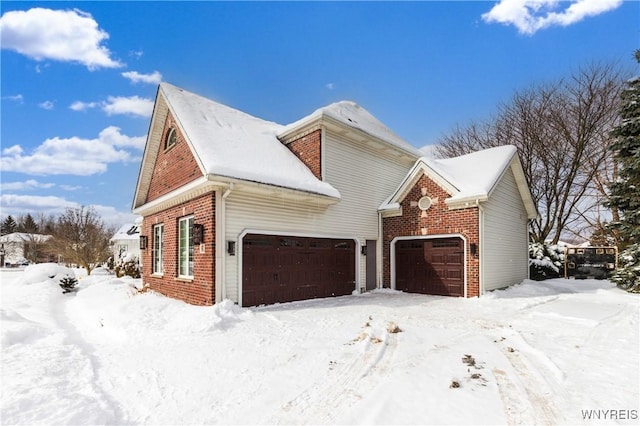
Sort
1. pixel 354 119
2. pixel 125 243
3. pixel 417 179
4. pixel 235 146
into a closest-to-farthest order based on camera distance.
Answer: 1. pixel 235 146
2. pixel 417 179
3. pixel 354 119
4. pixel 125 243

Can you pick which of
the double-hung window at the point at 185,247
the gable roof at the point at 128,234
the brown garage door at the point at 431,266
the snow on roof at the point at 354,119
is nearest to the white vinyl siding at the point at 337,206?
the snow on roof at the point at 354,119

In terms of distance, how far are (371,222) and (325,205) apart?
2799 mm

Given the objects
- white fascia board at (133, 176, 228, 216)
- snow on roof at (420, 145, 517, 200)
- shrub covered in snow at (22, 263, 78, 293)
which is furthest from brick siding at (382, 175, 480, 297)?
shrub covered in snow at (22, 263, 78, 293)

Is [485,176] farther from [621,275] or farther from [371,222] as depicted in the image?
[621,275]

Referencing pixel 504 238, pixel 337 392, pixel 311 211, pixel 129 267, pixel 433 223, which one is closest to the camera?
pixel 337 392

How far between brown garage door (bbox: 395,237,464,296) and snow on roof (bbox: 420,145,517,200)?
178 centimetres

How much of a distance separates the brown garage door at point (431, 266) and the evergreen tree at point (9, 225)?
74.8 m

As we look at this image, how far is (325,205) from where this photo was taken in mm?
11297

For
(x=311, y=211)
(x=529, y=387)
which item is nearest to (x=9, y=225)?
(x=311, y=211)

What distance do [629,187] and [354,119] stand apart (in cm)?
1069

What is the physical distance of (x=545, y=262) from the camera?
16516 millimetres

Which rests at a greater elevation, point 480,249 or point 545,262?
point 480,249

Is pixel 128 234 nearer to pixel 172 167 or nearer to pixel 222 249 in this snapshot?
pixel 172 167

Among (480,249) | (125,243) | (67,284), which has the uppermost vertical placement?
(480,249)
